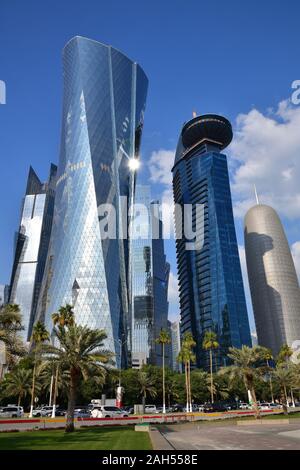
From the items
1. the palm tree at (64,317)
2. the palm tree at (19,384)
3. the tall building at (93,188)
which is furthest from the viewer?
the tall building at (93,188)

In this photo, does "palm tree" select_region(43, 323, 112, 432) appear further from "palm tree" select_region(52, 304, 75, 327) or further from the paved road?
"palm tree" select_region(52, 304, 75, 327)

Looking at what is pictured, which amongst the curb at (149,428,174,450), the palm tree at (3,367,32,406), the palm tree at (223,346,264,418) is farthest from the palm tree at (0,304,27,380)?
the palm tree at (3,367,32,406)

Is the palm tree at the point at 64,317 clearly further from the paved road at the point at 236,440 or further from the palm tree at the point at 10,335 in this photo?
the palm tree at the point at 10,335

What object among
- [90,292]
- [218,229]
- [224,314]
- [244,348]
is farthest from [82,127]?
[244,348]

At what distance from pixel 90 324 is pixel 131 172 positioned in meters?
65.6

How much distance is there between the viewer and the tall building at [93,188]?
421 ft

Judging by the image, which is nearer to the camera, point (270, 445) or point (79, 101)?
point (270, 445)

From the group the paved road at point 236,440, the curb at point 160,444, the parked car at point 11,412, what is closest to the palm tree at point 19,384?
the parked car at point 11,412

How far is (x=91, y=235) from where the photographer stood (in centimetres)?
13012

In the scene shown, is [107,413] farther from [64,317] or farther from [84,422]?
[64,317]

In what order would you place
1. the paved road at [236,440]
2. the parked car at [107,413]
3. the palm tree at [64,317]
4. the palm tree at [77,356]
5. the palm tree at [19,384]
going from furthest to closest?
1. the palm tree at [19,384]
2. the parked car at [107,413]
3. the palm tree at [64,317]
4. the palm tree at [77,356]
5. the paved road at [236,440]

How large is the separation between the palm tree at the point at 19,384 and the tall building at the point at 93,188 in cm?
4861

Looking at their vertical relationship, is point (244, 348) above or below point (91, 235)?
below
